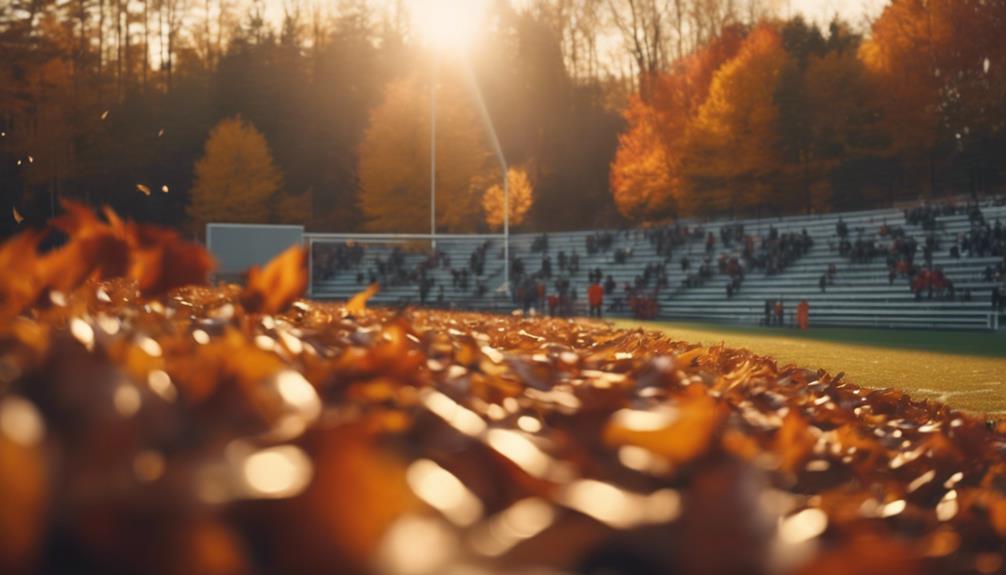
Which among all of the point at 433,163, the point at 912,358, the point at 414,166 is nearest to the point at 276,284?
the point at 912,358

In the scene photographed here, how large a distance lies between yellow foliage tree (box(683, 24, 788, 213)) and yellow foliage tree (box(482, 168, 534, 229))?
9.88 meters

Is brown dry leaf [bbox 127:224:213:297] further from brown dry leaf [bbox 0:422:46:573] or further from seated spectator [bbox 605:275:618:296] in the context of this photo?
seated spectator [bbox 605:275:618:296]

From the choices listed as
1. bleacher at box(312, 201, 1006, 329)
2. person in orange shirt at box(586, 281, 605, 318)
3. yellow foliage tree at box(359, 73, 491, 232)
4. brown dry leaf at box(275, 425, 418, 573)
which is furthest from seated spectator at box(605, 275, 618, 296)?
brown dry leaf at box(275, 425, 418, 573)

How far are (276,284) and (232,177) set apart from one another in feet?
191

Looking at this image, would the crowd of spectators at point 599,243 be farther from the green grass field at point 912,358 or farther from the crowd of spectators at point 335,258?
the green grass field at point 912,358

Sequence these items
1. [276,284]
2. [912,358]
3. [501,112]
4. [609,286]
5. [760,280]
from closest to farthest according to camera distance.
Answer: [276,284]
[912,358]
[760,280]
[609,286]
[501,112]

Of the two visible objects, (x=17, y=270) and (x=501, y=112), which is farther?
(x=501, y=112)

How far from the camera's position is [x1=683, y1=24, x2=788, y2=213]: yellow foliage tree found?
1989 inches

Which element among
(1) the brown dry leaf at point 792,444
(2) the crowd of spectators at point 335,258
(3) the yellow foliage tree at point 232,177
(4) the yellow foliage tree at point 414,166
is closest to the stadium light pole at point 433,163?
(4) the yellow foliage tree at point 414,166

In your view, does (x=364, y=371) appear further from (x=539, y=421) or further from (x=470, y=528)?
(x=470, y=528)

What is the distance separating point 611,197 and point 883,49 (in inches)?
711

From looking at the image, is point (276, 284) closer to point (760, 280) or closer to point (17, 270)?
point (17, 270)

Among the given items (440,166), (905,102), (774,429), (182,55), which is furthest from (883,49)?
(774,429)

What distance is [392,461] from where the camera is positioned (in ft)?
2.90
